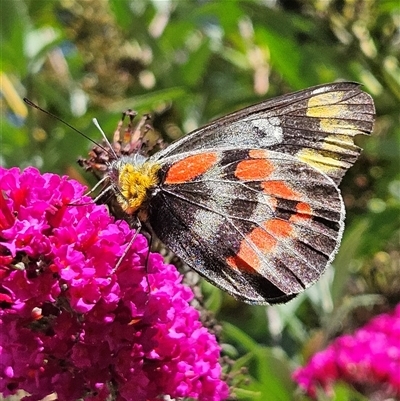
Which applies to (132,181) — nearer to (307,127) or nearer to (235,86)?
(307,127)

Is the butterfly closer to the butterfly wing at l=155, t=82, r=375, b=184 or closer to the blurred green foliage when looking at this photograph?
the butterfly wing at l=155, t=82, r=375, b=184

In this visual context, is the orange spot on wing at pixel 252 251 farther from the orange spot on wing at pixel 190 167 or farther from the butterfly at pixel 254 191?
the orange spot on wing at pixel 190 167

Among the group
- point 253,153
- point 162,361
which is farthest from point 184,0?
point 162,361

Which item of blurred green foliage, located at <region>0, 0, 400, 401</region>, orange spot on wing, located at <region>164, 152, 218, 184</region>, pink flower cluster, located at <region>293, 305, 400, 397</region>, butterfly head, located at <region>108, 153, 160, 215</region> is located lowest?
pink flower cluster, located at <region>293, 305, 400, 397</region>

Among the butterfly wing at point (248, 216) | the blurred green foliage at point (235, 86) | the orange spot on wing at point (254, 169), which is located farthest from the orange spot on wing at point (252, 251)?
the blurred green foliage at point (235, 86)

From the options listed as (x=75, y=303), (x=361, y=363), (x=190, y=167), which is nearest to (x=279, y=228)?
(x=190, y=167)

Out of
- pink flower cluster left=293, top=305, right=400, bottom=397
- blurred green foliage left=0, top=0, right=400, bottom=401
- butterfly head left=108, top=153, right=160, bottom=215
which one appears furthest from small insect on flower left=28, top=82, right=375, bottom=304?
pink flower cluster left=293, top=305, right=400, bottom=397

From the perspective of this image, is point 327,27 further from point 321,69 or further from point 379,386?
point 379,386
